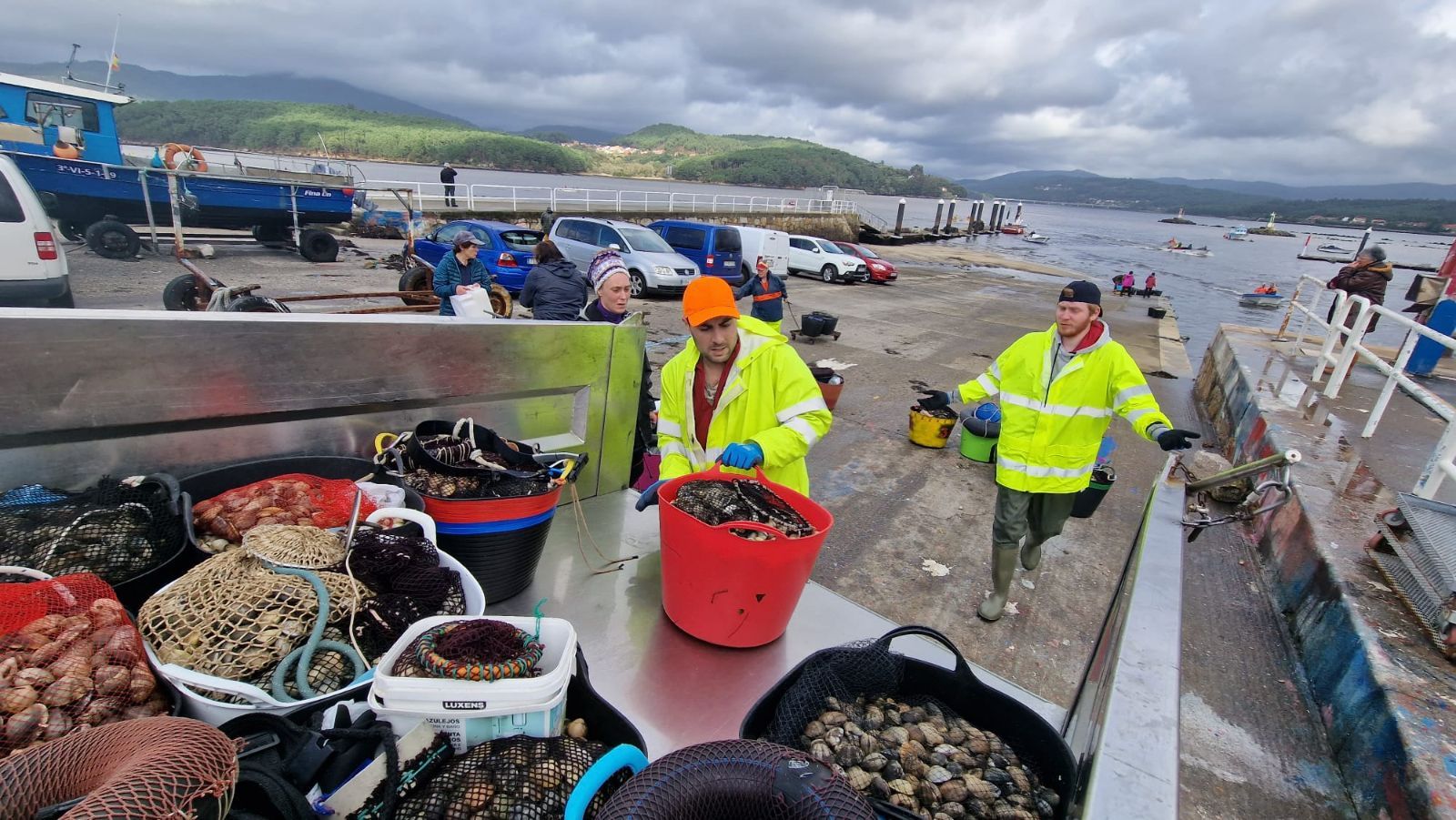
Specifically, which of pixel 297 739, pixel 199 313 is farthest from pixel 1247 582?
pixel 199 313

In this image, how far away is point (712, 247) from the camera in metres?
17.0

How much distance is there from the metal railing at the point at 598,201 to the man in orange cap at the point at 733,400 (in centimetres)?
2013

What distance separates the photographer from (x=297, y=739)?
1242 mm

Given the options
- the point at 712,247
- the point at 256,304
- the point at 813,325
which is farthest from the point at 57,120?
the point at 813,325

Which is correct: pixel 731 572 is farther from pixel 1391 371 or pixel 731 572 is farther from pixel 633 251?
pixel 633 251

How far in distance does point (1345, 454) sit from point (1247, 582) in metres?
2.10

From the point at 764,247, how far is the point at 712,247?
96.1 inches

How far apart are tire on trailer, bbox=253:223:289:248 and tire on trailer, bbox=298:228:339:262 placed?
1.46 m

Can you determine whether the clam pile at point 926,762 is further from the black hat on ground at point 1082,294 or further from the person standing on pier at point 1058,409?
the black hat on ground at point 1082,294

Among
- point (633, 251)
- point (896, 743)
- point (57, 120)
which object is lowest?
point (633, 251)

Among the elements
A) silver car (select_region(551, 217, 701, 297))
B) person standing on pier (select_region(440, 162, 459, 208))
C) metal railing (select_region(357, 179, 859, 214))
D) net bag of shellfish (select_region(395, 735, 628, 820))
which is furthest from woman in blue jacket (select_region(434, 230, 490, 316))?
person standing on pier (select_region(440, 162, 459, 208))

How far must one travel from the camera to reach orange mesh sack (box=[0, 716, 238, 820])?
0.87 m

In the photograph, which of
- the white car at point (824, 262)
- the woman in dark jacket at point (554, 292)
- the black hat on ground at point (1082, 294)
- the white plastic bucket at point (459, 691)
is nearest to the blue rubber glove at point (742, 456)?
the white plastic bucket at point (459, 691)

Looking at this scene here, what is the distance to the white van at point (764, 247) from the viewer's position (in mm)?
18547
